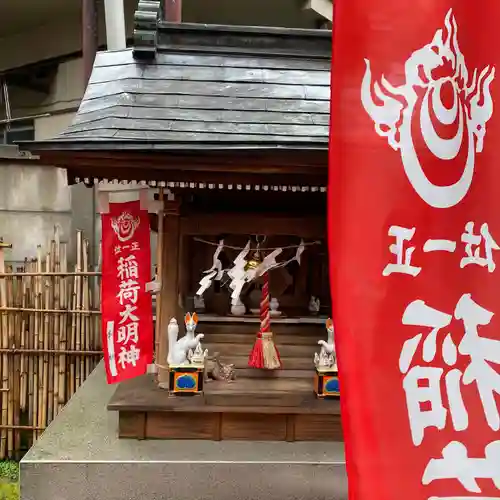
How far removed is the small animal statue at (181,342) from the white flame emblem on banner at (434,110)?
104 inches

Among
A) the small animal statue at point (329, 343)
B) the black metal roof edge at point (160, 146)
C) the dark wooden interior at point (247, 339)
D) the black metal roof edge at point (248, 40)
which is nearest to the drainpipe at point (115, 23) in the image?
the black metal roof edge at point (248, 40)

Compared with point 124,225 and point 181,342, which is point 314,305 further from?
point 124,225

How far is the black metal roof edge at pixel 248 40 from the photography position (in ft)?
15.0

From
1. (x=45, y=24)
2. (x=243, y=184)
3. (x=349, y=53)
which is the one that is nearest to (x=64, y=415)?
(x=243, y=184)

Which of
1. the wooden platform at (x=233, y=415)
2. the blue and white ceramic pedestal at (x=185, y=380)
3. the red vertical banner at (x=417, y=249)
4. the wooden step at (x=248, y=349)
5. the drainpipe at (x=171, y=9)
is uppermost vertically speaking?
the drainpipe at (x=171, y=9)

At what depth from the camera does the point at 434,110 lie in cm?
170

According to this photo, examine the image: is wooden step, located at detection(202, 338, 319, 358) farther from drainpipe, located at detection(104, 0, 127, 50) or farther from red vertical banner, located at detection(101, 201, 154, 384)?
drainpipe, located at detection(104, 0, 127, 50)

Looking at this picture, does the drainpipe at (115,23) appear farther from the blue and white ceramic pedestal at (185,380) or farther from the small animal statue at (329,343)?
the small animal statue at (329,343)

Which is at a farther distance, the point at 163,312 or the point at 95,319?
the point at 95,319

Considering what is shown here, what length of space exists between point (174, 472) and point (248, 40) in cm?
369

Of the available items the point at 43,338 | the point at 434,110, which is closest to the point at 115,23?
the point at 43,338

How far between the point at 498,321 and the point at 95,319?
5.24 metres

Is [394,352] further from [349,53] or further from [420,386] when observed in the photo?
[349,53]

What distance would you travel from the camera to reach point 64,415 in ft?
14.4
